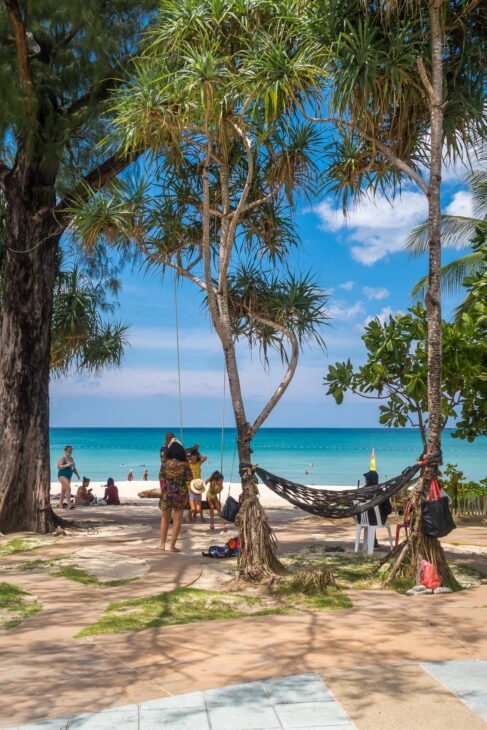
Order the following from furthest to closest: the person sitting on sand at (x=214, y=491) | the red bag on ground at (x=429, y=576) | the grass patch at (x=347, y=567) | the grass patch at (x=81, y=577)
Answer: the person sitting on sand at (x=214, y=491) < the grass patch at (x=81, y=577) < the grass patch at (x=347, y=567) < the red bag on ground at (x=429, y=576)

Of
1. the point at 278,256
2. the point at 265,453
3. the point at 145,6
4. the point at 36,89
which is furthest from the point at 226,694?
the point at 265,453

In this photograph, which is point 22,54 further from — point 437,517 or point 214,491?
point 437,517

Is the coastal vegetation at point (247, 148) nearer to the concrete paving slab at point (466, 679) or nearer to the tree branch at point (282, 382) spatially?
the tree branch at point (282, 382)

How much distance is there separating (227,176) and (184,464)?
3283mm

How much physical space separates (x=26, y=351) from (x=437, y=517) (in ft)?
23.0

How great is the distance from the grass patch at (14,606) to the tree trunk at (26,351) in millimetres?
4428

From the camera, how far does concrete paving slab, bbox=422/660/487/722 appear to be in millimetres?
3811

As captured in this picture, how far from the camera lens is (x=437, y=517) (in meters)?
6.81

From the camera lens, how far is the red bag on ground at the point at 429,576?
Answer: 6.66 metres

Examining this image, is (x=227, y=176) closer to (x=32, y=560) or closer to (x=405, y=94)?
(x=405, y=94)

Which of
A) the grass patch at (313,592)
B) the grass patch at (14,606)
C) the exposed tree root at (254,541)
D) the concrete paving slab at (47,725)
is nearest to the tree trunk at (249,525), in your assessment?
the exposed tree root at (254,541)

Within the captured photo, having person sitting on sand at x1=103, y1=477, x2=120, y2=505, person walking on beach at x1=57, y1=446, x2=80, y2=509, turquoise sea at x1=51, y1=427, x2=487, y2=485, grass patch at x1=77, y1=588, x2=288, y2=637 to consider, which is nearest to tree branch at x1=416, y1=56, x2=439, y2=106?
grass patch at x1=77, y1=588, x2=288, y2=637

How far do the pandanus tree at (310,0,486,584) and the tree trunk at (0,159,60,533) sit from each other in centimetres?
563

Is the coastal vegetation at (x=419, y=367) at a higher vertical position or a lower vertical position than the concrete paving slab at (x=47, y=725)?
higher
